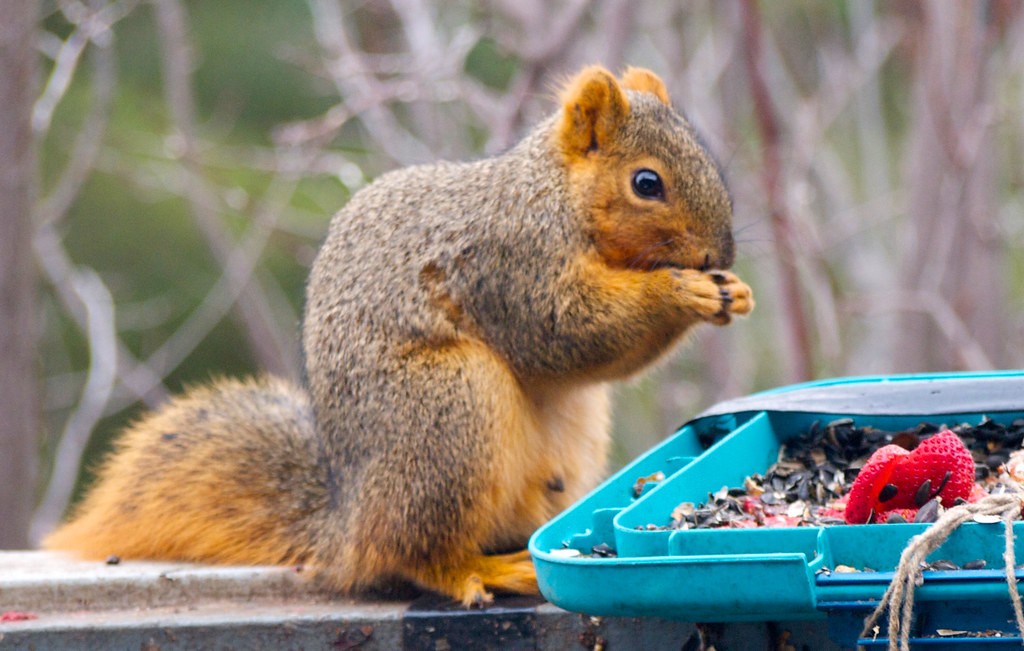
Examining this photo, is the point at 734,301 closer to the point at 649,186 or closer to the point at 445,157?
the point at 649,186

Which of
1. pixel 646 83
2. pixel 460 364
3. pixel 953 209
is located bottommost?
pixel 460 364

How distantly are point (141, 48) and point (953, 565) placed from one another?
26.9 feet

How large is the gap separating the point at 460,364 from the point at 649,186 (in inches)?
24.3

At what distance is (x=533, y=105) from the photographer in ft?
16.2

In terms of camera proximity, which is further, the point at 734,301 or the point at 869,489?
the point at 734,301

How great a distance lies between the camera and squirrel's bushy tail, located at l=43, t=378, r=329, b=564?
2.68 metres

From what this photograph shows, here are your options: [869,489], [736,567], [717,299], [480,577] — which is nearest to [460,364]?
[480,577]

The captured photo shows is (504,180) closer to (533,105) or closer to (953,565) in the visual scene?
(953,565)

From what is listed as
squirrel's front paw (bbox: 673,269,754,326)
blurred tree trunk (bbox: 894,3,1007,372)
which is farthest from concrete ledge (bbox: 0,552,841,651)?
blurred tree trunk (bbox: 894,3,1007,372)

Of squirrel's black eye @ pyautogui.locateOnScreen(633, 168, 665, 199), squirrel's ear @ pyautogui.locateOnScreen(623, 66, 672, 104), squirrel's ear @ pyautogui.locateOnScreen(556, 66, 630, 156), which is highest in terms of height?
squirrel's ear @ pyautogui.locateOnScreen(623, 66, 672, 104)

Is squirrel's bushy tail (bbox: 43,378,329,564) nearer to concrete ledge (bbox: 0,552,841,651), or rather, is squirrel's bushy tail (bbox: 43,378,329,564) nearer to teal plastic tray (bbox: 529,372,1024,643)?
concrete ledge (bbox: 0,552,841,651)

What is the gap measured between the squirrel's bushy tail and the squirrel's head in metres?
0.87

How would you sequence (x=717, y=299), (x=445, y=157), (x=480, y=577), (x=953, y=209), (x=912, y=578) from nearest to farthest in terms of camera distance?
(x=912, y=578)
(x=480, y=577)
(x=717, y=299)
(x=445, y=157)
(x=953, y=209)

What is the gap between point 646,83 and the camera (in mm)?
3109
